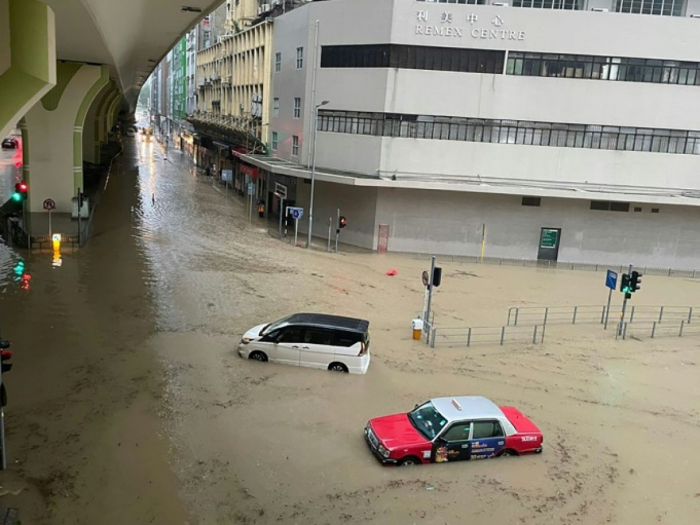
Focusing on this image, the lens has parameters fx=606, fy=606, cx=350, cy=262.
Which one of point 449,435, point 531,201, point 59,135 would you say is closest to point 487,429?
point 449,435

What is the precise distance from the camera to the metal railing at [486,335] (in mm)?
16016

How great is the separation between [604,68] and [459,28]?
264 inches

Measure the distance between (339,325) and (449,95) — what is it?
17271 mm

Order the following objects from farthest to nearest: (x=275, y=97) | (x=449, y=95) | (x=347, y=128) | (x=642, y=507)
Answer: (x=275, y=97), (x=347, y=128), (x=449, y=95), (x=642, y=507)

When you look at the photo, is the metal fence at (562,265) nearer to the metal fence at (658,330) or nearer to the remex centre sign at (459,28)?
the metal fence at (658,330)

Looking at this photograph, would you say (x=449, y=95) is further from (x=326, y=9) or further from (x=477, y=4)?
(x=326, y=9)

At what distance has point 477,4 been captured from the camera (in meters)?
27.8

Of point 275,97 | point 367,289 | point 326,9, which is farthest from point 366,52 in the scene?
point 367,289

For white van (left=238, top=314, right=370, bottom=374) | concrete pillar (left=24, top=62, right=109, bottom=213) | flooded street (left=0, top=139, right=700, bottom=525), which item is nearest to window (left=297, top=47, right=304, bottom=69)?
concrete pillar (left=24, top=62, right=109, bottom=213)

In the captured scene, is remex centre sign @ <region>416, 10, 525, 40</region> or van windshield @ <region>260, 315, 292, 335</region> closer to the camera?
van windshield @ <region>260, 315, 292, 335</region>

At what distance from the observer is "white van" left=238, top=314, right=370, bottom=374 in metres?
13.2

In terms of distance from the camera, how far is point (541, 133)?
91.0ft

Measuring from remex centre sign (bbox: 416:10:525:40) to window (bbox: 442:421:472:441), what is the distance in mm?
21405

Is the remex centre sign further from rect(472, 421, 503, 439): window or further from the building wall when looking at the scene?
rect(472, 421, 503, 439): window
